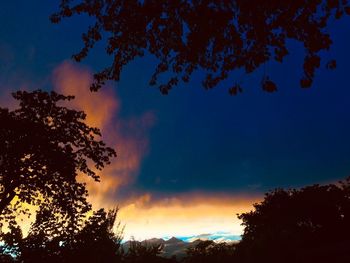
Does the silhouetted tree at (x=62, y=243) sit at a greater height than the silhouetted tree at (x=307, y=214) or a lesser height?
lesser

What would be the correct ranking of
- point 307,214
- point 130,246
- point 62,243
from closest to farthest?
point 62,243
point 130,246
point 307,214

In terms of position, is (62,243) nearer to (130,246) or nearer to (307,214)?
(130,246)

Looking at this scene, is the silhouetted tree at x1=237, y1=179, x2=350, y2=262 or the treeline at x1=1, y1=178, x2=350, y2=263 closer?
the treeline at x1=1, y1=178, x2=350, y2=263

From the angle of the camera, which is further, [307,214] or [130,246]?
[307,214]

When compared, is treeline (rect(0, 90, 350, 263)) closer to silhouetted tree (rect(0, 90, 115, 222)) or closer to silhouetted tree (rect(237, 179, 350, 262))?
silhouetted tree (rect(0, 90, 115, 222))

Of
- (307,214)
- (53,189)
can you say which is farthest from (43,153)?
(307,214)

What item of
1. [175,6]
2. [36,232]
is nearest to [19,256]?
[36,232]

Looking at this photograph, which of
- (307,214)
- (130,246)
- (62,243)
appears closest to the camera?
(62,243)

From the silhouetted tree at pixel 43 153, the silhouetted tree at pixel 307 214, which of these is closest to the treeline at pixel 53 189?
the silhouetted tree at pixel 43 153

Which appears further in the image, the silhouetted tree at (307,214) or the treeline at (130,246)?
the silhouetted tree at (307,214)

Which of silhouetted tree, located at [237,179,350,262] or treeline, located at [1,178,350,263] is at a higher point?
silhouetted tree, located at [237,179,350,262]

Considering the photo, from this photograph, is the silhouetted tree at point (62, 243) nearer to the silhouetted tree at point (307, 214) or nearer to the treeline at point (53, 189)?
the treeline at point (53, 189)

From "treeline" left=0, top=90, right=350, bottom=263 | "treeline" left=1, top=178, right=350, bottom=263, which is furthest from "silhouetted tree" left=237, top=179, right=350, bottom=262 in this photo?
"treeline" left=0, top=90, right=350, bottom=263

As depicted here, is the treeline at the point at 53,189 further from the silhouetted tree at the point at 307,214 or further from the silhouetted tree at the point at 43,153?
the silhouetted tree at the point at 307,214
